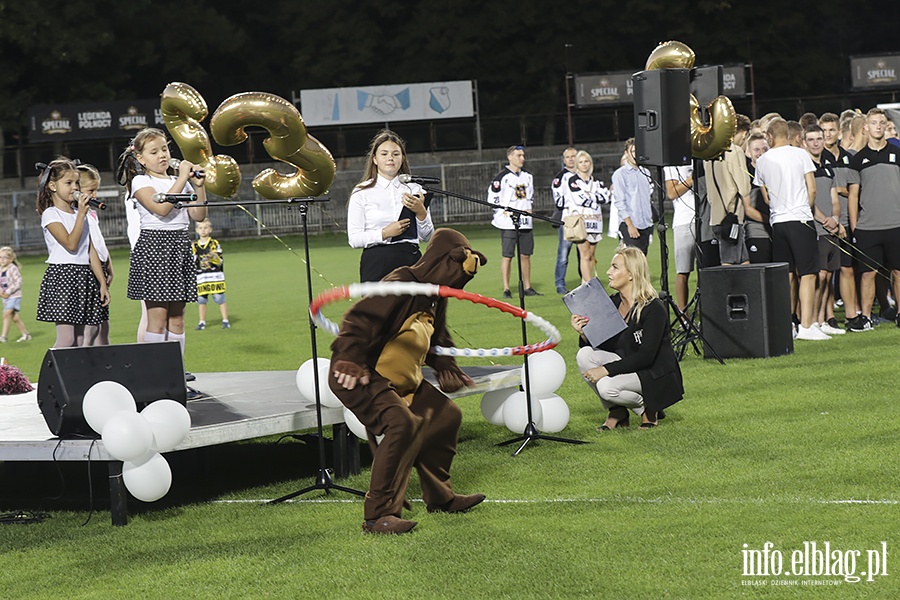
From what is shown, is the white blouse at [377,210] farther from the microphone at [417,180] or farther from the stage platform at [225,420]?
the microphone at [417,180]

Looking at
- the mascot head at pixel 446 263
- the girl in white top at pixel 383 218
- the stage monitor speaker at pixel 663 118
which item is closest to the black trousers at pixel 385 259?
the girl in white top at pixel 383 218

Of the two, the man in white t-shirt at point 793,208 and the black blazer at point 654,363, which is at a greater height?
the man in white t-shirt at point 793,208

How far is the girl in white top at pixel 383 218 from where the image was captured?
885 cm

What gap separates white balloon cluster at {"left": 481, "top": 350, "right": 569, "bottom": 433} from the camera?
26.2 ft

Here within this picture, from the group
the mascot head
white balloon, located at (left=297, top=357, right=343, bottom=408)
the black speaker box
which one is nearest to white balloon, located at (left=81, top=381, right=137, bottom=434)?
white balloon, located at (left=297, top=357, right=343, bottom=408)

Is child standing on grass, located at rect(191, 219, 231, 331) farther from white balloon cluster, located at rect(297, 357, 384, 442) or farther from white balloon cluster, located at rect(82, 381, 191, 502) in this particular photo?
white balloon cluster, located at rect(82, 381, 191, 502)

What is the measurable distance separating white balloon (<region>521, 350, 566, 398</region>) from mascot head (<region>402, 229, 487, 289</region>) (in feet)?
5.99

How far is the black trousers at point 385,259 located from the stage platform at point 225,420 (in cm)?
82

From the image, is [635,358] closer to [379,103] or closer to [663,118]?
[663,118]

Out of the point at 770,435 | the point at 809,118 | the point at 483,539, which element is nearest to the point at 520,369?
the point at 770,435

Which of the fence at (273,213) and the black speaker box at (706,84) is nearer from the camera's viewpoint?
the black speaker box at (706,84)

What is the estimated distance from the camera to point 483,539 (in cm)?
595

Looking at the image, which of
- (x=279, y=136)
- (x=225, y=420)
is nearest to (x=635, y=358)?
(x=225, y=420)

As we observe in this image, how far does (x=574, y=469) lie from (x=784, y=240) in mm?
5609
